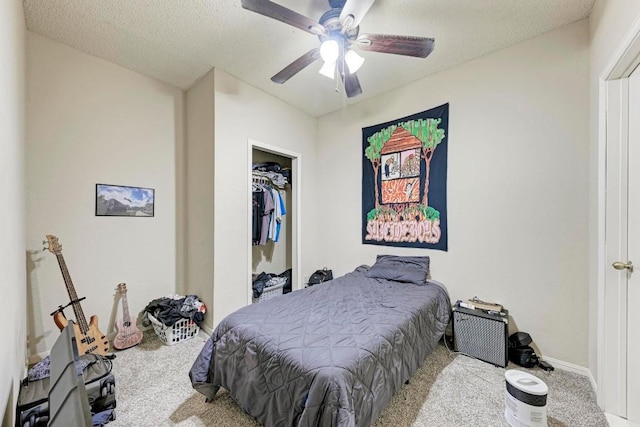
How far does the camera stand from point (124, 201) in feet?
8.71

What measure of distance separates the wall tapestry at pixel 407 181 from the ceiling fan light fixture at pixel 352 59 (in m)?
1.16

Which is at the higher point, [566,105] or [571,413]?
[566,105]

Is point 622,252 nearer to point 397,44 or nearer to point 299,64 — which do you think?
point 397,44

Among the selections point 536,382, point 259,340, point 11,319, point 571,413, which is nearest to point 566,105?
point 536,382

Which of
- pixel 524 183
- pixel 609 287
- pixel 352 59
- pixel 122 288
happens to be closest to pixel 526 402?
pixel 609 287

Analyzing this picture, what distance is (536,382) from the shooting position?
5.05ft

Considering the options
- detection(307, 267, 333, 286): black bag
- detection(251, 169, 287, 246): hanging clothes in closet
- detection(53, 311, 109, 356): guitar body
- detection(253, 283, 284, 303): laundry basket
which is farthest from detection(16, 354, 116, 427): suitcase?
detection(307, 267, 333, 286): black bag

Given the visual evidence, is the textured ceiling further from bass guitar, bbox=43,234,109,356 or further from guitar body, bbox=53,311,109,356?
guitar body, bbox=53,311,109,356

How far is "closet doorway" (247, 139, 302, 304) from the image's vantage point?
3.27 metres

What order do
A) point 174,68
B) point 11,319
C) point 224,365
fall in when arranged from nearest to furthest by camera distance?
1. point 11,319
2. point 224,365
3. point 174,68

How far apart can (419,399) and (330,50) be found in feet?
7.95

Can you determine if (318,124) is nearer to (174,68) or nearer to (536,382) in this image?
(174,68)

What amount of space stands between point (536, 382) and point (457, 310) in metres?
0.85

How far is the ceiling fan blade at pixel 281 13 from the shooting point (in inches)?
57.6
